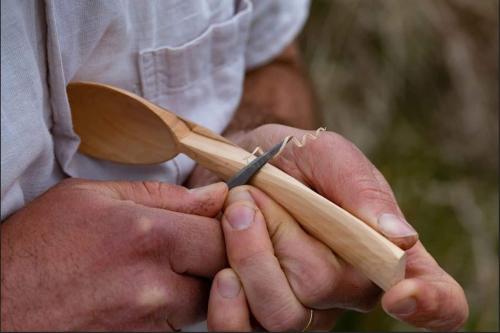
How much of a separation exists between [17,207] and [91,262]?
9 cm

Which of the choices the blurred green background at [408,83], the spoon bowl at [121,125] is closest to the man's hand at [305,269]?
the spoon bowl at [121,125]

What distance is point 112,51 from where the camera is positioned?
0.77 m

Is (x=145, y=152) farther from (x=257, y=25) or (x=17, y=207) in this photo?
(x=257, y=25)

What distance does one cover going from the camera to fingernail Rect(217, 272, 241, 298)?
0.69m

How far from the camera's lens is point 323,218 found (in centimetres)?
67

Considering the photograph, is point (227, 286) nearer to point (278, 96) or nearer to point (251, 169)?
point (251, 169)

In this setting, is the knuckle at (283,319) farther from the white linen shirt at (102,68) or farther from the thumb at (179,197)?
the white linen shirt at (102,68)

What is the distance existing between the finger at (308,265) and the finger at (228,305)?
0.05m

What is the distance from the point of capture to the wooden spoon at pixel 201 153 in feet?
2.13

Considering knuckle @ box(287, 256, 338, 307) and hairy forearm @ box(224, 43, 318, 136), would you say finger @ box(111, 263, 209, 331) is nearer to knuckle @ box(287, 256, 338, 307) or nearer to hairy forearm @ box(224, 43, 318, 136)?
knuckle @ box(287, 256, 338, 307)

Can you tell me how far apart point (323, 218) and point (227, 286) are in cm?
10

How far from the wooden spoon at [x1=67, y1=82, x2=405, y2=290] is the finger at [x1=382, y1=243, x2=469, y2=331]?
0.02 meters

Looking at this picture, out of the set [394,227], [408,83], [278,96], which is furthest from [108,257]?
[408,83]

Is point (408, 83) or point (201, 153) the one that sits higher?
point (201, 153)
